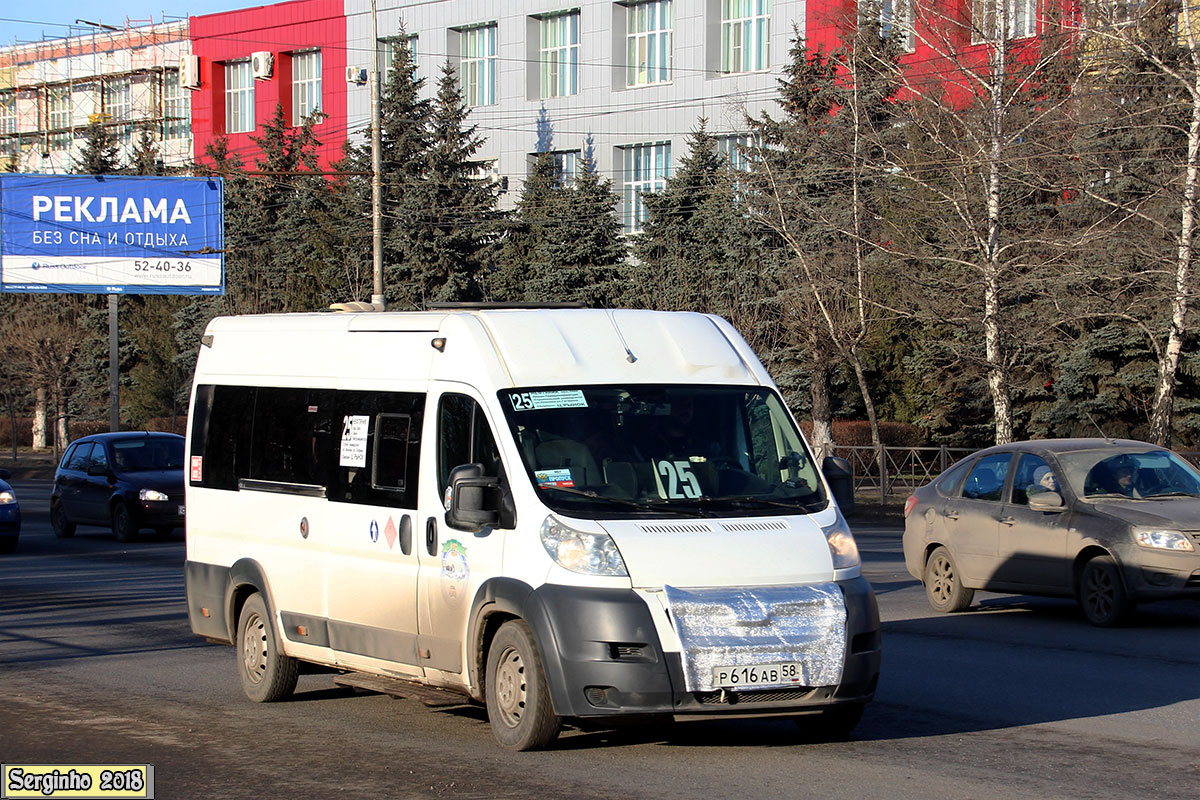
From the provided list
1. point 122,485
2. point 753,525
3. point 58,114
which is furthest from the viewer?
point 58,114

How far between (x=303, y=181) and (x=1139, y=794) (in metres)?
59.4

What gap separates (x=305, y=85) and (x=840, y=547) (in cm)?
6497

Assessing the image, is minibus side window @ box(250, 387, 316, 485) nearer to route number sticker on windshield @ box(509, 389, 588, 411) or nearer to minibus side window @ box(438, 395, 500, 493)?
minibus side window @ box(438, 395, 500, 493)

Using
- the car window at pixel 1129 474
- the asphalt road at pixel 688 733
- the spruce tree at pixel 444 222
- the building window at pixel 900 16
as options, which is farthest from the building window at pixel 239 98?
the car window at pixel 1129 474

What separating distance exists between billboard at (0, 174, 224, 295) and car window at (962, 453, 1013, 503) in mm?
30710

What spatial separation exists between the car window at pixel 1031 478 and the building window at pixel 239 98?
62.7 meters

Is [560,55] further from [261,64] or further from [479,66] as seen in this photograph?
[261,64]

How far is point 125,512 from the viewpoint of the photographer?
77.1ft

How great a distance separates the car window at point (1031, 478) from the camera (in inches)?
530

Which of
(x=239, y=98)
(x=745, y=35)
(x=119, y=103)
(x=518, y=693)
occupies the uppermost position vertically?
(x=119, y=103)

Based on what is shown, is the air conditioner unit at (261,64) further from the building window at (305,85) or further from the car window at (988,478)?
the car window at (988,478)

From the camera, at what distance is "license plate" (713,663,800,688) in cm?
739

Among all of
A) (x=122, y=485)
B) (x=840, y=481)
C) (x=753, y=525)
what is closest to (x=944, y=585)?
(x=840, y=481)

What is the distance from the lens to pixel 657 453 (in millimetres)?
8156
